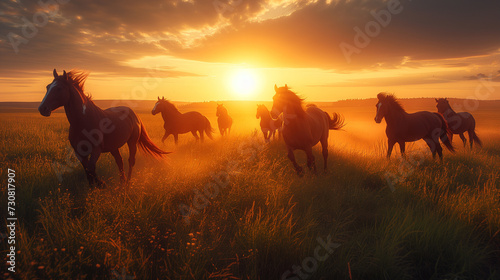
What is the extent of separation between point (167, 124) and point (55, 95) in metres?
6.51

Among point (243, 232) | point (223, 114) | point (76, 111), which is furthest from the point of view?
point (223, 114)

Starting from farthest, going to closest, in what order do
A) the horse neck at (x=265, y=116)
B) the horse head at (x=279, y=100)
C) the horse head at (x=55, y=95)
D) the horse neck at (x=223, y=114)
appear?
the horse neck at (x=223, y=114)
the horse neck at (x=265, y=116)
the horse head at (x=279, y=100)
the horse head at (x=55, y=95)

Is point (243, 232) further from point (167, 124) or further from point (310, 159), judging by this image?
point (167, 124)

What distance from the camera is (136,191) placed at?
12.9 ft

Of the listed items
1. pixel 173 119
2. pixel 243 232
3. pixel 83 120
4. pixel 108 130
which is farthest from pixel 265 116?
pixel 243 232

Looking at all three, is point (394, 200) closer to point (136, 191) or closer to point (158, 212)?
point (158, 212)

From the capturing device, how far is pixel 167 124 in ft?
34.4

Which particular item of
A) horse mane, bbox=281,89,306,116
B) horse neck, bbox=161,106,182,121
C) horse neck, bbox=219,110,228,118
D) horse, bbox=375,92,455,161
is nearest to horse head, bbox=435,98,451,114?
horse, bbox=375,92,455,161

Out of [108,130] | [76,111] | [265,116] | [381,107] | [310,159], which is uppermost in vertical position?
[381,107]

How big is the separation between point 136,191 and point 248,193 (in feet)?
6.06

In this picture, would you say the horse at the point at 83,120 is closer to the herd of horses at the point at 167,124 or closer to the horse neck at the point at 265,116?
the herd of horses at the point at 167,124

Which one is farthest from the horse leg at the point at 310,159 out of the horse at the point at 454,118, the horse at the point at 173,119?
the horse at the point at 454,118

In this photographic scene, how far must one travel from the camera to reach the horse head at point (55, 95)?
3.84m

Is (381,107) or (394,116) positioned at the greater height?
(381,107)
